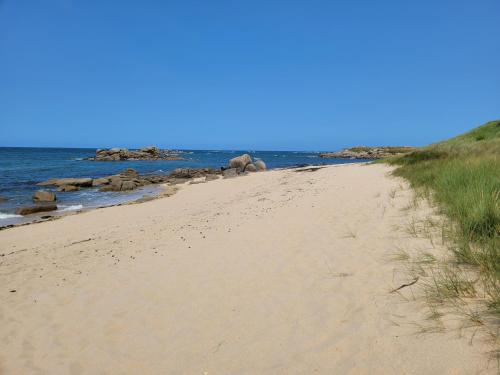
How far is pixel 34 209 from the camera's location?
15086 millimetres

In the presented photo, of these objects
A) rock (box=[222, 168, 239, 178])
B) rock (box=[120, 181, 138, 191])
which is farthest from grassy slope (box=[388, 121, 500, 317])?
rock (box=[222, 168, 239, 178])

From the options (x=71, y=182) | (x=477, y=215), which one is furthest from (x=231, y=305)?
(x=71, y=182)

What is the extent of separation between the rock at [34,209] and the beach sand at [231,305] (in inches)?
325

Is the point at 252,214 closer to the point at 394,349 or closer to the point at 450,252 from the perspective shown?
the point at 450,252

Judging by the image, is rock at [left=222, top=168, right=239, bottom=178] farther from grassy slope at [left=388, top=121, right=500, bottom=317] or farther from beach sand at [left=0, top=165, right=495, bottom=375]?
beach sand at [left=0, top=165, right=495, bottom=375]

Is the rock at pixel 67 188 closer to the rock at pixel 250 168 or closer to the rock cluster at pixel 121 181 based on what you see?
the rock cluster at pixel 121 181

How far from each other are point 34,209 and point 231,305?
14.9 meters

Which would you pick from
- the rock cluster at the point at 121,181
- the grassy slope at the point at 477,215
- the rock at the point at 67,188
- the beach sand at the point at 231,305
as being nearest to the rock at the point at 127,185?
the rock cluster at the point at 121,181

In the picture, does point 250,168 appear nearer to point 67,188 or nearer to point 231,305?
point 67,188

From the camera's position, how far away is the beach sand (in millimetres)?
3023

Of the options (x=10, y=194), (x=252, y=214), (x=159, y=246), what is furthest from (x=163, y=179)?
(x=159, y=246)

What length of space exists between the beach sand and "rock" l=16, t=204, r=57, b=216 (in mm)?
8268

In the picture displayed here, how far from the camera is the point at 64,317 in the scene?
14.5 feet

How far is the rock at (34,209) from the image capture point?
→ 14.8 metres
